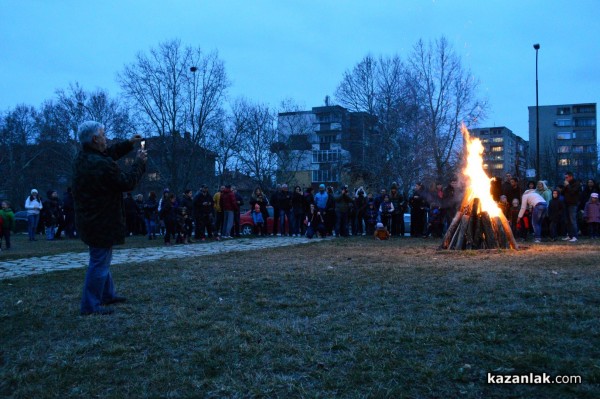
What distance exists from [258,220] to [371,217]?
4306mm

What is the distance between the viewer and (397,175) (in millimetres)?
38125

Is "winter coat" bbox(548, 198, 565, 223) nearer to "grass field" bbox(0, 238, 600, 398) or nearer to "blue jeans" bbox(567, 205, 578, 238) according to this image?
"blue jeans" bbox(567, 205, 578, 238)

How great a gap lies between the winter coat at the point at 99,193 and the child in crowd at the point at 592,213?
14990 mm

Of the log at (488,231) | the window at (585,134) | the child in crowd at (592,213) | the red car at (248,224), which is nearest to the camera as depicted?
the log at (488,231)

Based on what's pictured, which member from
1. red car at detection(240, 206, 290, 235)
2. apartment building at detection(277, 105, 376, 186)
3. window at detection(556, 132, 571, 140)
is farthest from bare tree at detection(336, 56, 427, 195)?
window at detection(556, 132, 571, 140)

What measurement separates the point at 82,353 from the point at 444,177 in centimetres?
3443

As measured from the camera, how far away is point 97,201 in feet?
17.9

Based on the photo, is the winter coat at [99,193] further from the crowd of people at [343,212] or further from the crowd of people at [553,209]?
the crowd of people at [553,209]

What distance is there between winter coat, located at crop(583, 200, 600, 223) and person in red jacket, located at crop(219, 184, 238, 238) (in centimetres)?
1143

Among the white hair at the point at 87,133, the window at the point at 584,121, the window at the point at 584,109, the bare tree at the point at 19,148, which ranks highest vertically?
the window at the point at 584,109

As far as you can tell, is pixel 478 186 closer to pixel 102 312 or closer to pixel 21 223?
pixel 102 312

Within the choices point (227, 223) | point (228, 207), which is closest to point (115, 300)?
point (228, 207)

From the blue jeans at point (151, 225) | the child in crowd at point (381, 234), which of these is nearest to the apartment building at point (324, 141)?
the child in crowd at point (381, 234)

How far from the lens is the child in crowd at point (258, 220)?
1975 centimetres
